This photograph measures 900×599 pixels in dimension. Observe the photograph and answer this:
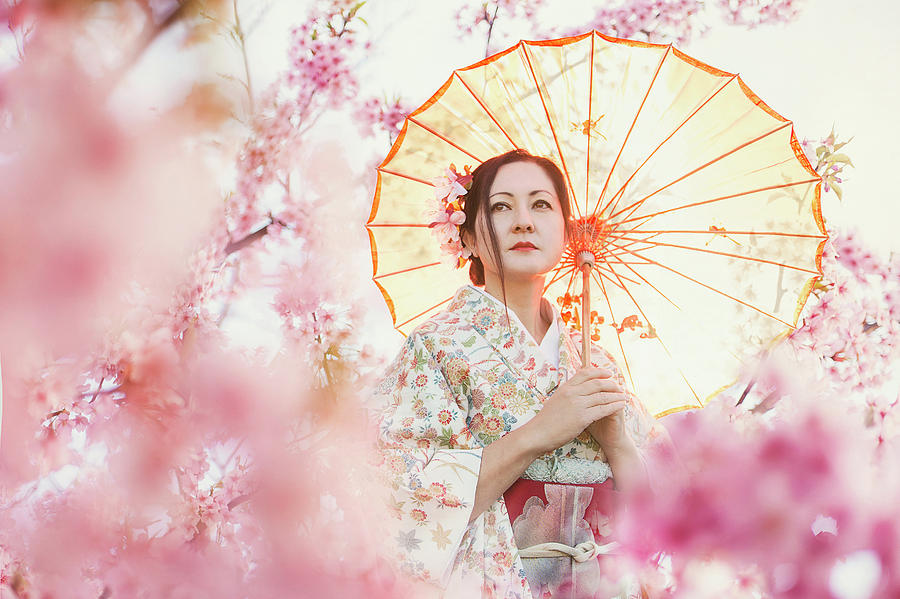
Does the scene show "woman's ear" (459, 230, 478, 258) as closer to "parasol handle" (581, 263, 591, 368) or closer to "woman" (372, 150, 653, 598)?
"woman" (372, 150, 653, 598)

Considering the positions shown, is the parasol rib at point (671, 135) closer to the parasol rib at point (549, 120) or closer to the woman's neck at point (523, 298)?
the parasol rib at point (549, 120)

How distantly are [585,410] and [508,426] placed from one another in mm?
160

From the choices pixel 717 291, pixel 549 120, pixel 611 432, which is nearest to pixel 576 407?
pixel 611 432

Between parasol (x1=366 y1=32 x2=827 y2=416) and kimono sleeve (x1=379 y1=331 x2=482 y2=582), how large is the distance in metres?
0.32

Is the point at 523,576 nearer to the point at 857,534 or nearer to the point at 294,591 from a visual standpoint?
the point at 294,591

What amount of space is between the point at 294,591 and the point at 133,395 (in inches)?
18.5

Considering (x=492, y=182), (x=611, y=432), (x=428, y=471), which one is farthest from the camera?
(x=492, y=182)

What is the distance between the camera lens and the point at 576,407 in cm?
142

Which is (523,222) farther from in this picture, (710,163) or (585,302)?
(710,163)

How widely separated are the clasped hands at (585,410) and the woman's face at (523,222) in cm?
27

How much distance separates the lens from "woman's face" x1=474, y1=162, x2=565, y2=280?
5.20ft

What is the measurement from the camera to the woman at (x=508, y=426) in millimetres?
1389

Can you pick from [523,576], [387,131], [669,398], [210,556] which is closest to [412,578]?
[523,576]

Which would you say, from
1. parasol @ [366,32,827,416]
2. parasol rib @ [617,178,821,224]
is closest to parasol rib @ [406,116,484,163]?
parasol @ [366,32,827,416]
